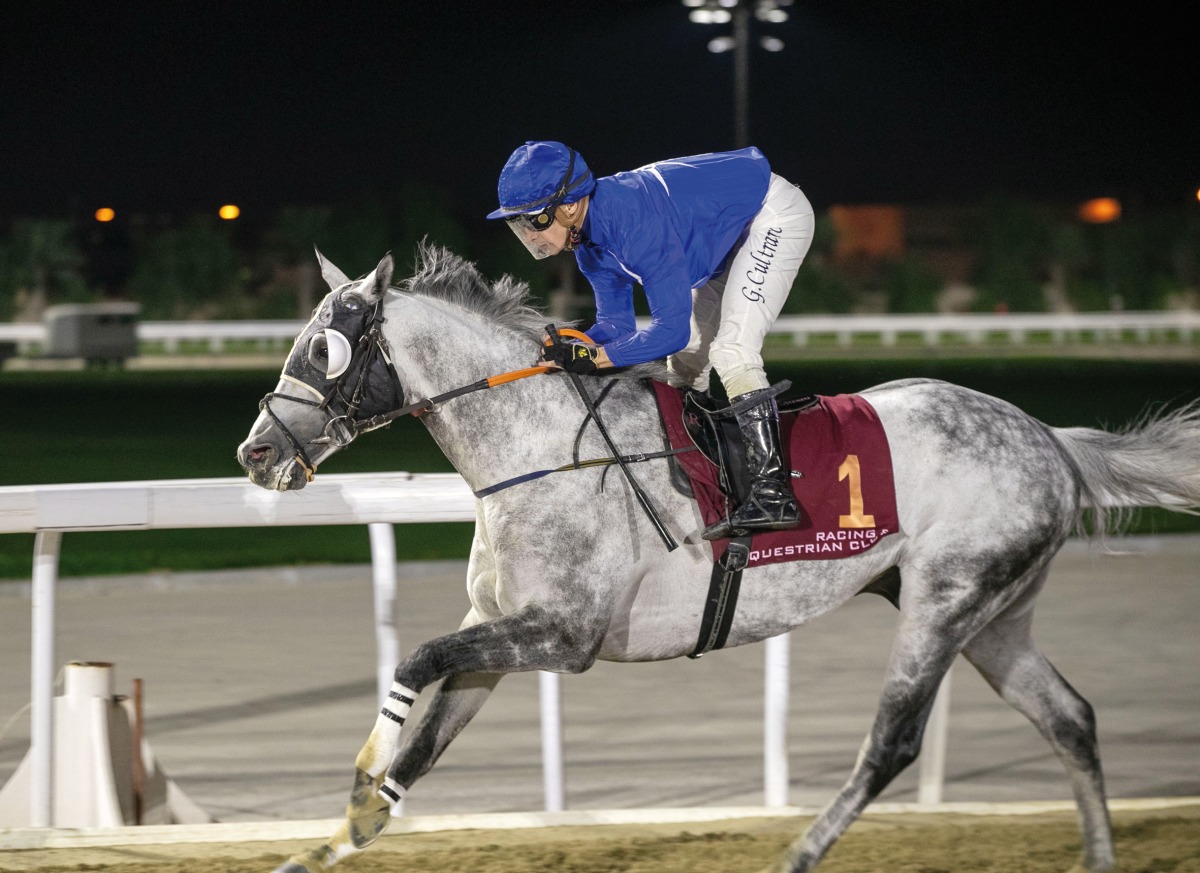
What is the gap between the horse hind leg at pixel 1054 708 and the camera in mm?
4297

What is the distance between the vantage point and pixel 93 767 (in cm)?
456

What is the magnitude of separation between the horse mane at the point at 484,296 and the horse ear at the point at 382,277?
0.80ft

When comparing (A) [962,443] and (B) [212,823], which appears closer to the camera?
(A) [962,443]

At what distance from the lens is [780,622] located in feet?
13.7

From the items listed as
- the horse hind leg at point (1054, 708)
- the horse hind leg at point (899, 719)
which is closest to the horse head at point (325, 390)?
the horse hind leg at point (899, 719)

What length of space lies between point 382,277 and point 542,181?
1.51 feet

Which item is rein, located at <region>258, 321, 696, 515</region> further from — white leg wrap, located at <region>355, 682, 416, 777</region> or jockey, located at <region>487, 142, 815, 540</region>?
white leg wrap, located at <region>355, 682, 416, 777</region>

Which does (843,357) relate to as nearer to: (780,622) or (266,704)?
(266,704)

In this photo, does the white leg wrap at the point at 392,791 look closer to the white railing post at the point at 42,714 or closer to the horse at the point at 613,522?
the horse at the point at 613,522

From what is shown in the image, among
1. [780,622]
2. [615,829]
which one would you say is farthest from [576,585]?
[615,829]

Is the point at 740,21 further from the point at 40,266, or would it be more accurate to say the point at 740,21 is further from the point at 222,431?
the point at 40,266

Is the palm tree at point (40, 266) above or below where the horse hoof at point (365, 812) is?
above

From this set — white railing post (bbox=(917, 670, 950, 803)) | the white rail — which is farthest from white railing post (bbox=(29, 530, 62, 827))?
white railing post (bbox=(917, 670, 950, 803))

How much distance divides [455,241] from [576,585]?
5309cm
